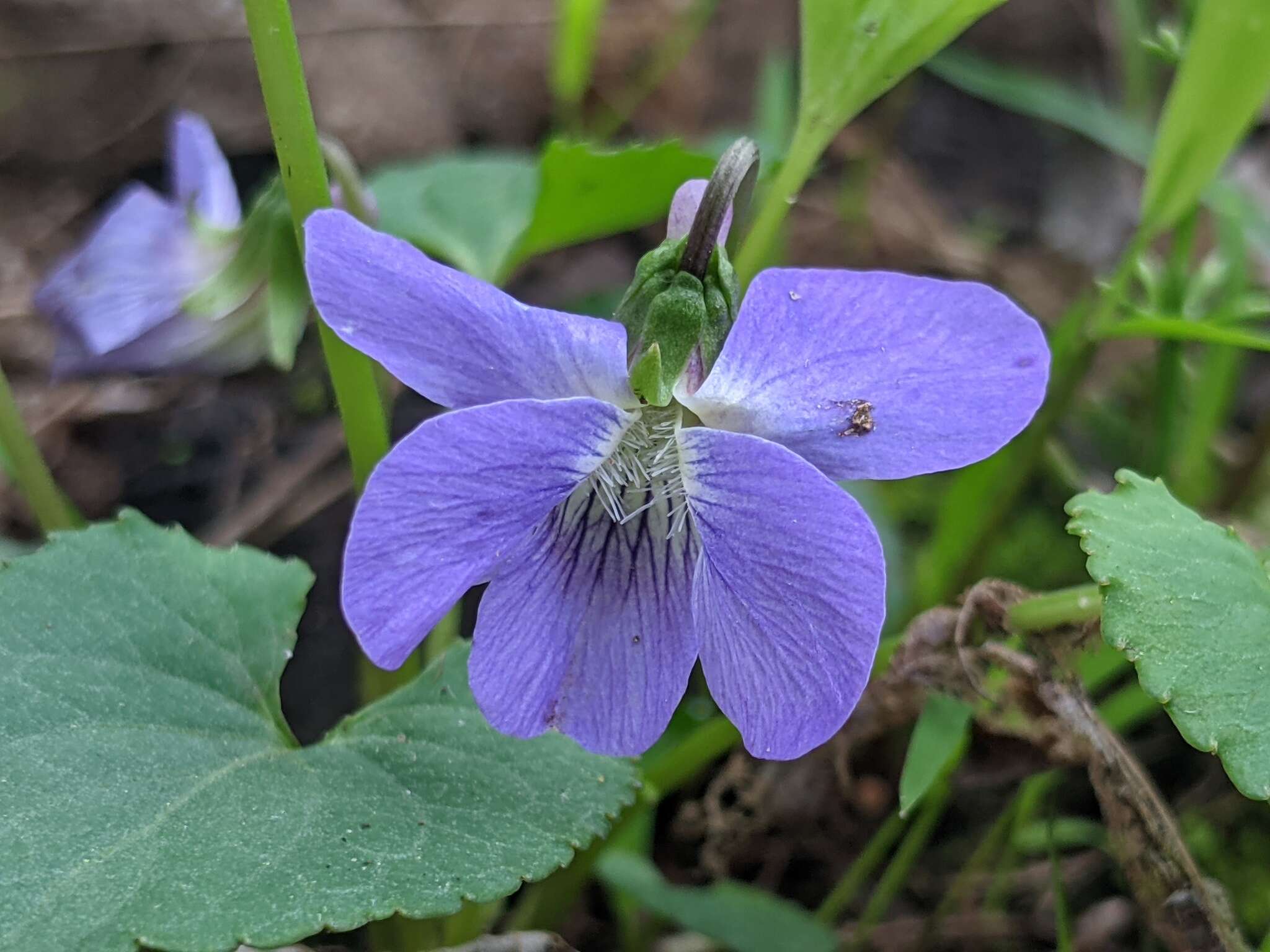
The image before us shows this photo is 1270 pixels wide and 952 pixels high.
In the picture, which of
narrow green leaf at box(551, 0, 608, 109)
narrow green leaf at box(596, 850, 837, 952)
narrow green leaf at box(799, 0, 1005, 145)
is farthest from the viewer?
narrow green leaf at box(551, 0, 608, 109)

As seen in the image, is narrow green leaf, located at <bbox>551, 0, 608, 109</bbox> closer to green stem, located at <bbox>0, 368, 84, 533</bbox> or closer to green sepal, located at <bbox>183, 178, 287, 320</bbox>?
green sepal, located at <bbox>183, 178, 287, 320</bbox>

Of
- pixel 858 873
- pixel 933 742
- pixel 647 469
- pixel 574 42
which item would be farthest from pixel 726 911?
pixel 574 42

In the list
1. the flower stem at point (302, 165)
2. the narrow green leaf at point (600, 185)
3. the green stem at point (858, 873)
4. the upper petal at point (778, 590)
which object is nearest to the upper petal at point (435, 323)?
the upper petal at point (778, 590)

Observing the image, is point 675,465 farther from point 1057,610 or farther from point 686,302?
point 1057,610

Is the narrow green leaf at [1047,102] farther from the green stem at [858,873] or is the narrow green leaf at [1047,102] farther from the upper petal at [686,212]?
the green stem at [858,873]

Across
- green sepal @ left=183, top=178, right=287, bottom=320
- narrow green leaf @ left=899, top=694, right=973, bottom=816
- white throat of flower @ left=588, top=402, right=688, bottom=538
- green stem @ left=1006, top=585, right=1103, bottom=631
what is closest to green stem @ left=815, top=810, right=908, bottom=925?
narrow green leaf @ left=899, top=694, right=973, bottom=816

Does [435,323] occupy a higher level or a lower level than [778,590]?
higher

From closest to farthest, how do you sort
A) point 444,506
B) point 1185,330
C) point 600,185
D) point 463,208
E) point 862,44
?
point 444,506 < point 862,44 < point 1185,330 < point 600,185 < point 463,208
